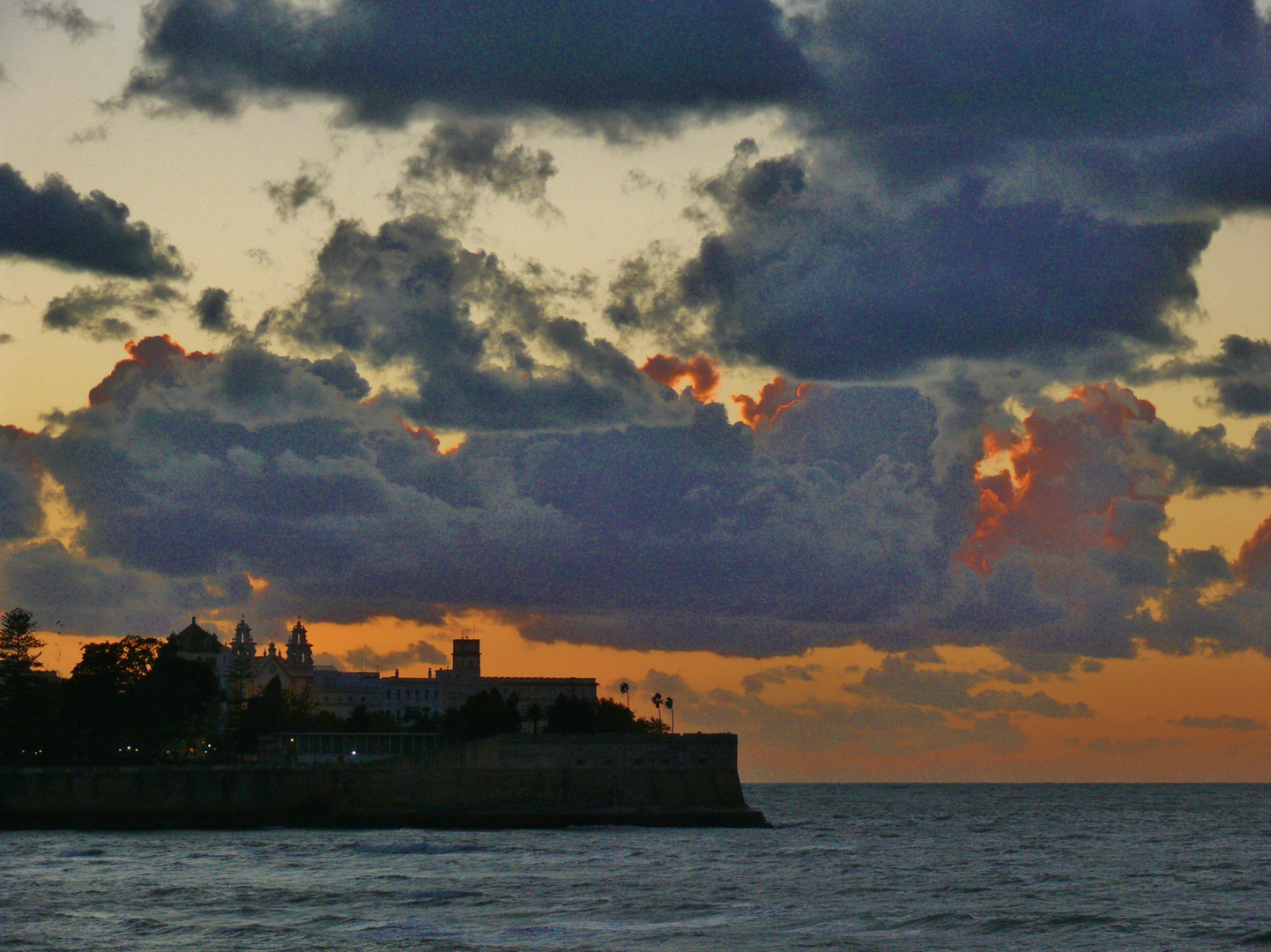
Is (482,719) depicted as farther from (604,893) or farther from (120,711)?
(604,893)

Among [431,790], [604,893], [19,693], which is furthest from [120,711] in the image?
[604,893]

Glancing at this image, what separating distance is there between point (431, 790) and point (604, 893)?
1916 inches

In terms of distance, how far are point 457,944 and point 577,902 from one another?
1320 cm

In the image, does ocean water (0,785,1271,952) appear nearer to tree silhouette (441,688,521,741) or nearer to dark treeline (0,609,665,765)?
dark treeline (0,609,665,765)

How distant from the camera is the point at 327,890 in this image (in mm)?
72812

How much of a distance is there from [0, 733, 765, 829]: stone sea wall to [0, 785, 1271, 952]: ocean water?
13.1 feet

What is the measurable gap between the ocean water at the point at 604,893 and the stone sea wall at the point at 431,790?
3.99 meters

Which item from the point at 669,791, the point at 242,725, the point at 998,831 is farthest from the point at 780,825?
the point at 242,725

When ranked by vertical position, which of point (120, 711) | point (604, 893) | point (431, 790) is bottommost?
point (604, 893)

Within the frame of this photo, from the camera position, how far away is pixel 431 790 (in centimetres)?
11888

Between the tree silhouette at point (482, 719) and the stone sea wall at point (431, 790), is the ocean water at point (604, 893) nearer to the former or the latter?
the stone sea wall at point (431, 790)

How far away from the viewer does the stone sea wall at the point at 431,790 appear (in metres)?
118

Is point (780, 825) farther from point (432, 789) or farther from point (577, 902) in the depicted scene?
point (577, 902)

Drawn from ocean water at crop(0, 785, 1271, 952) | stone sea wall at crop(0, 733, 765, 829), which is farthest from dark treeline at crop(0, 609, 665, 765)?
ocean water at crop(0, 785, 1271, 952)
